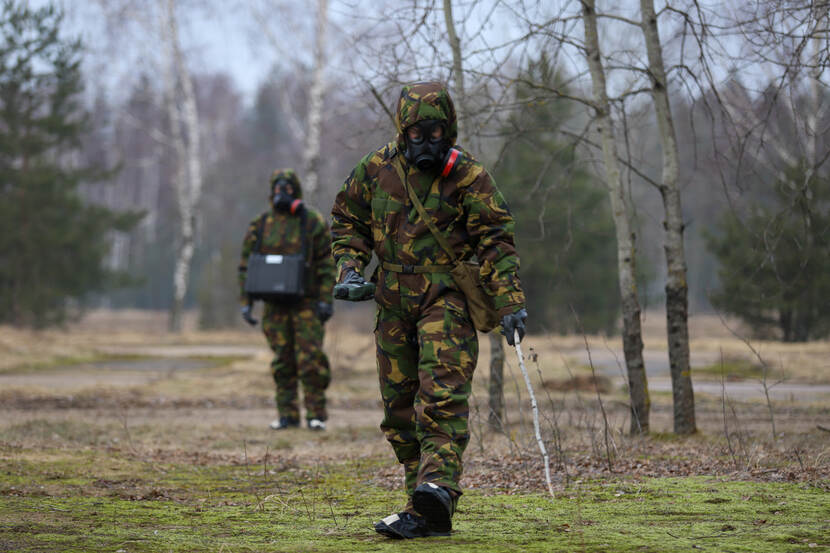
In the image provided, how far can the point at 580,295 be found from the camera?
24672 mm

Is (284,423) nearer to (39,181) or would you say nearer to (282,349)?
(282,349)

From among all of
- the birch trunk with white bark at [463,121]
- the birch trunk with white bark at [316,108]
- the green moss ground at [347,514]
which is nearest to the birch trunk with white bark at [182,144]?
the birch trunk with white bark at [316,108]

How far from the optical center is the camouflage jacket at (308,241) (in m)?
9.31

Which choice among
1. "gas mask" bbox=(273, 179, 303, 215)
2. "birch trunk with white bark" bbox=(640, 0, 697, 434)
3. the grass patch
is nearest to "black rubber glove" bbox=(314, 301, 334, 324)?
"gas mask" bbox=(273, 179, 303, 215)

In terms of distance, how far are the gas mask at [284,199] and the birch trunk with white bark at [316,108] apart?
11451mm

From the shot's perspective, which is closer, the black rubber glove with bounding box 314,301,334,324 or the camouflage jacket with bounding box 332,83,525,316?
the camouflage jacket with bounding box 332,83,525,316

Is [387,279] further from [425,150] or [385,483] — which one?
[385,483]

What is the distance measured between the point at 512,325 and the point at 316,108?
1818 cm

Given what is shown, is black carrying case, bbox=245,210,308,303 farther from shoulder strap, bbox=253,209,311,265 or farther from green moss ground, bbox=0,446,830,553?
green moss ground, bbox=0,446,830,553

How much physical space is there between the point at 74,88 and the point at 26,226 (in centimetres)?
432

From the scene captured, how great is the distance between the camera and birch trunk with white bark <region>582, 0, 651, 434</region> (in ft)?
25.5

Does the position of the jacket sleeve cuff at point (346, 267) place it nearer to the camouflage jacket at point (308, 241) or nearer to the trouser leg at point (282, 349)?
the camouflage jacket at point (308, 241)

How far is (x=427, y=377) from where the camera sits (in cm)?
421

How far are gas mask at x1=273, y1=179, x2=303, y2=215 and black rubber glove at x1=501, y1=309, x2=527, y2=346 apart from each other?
17.8ft
